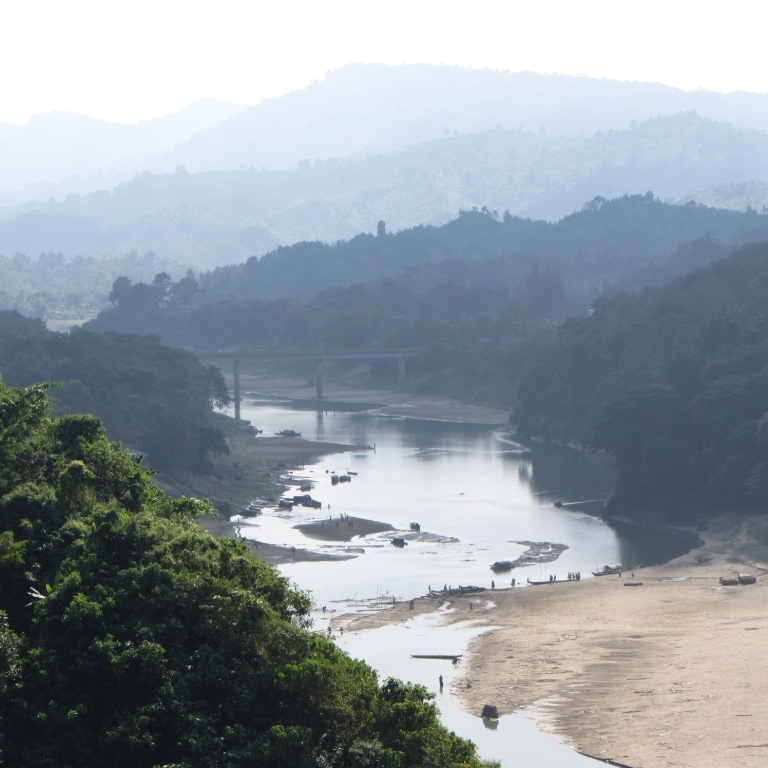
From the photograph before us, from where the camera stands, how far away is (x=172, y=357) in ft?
293

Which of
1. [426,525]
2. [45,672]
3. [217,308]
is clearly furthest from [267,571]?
[217,308]

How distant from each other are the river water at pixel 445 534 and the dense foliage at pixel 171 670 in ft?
35.8

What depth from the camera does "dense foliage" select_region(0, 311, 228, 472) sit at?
65188mm

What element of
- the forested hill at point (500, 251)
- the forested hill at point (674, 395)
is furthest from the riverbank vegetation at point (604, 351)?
the forested hill at point (500, 251)

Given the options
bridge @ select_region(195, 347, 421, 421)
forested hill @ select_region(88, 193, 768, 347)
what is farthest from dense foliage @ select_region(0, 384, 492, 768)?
forested hill @ select_region(88, 193, 768, 347)

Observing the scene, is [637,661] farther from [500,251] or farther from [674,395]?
[500,251]

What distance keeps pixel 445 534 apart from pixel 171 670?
3500cm

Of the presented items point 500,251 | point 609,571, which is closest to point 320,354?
point 609,571

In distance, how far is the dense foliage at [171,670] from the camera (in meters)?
17.3

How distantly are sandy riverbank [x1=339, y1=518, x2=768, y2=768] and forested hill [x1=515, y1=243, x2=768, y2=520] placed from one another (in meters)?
9.07

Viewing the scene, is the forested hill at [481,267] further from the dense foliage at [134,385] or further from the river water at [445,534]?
the river water at [445,534]

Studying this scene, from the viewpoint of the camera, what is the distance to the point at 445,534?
5256cm

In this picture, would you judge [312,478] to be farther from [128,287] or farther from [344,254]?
[344,254]

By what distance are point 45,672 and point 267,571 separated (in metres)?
4.12
